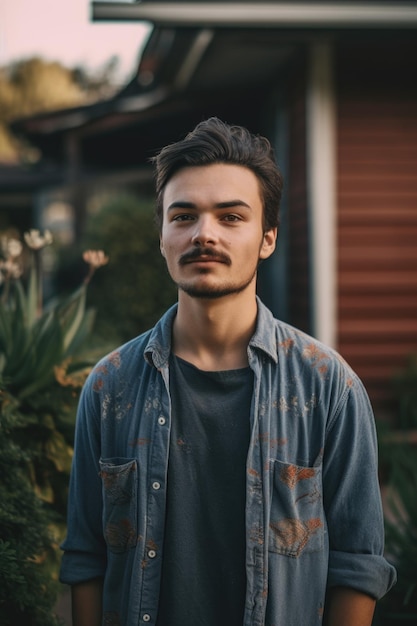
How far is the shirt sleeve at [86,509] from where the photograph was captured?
2074 millimetres

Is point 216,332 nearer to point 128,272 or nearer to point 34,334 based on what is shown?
point 34,334

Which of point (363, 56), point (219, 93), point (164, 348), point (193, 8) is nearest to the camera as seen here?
point (164, 348)

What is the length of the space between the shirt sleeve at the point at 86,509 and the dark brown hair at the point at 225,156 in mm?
590

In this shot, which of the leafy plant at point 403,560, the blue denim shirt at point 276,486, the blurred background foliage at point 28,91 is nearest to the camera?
the blue denim shirt at point 276,486

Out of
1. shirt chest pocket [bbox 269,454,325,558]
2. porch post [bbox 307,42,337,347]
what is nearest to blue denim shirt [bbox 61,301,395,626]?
shirt chest pocket [bbox 269,454,325,558]

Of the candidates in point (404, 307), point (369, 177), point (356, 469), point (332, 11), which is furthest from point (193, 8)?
point (356, 469)

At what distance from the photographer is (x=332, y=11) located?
19.0ft

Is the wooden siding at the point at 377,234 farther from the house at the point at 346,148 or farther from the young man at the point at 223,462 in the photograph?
the young man at the point at 223,462

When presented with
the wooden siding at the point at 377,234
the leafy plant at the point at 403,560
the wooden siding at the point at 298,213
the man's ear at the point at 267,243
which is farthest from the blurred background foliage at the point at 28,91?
the man's ear at the point at 267,243

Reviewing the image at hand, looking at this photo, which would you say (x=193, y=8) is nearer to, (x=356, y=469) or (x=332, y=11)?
(x=332, y=11)

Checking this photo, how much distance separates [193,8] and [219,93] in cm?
356

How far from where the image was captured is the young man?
1925mm

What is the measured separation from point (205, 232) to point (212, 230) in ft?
0.07

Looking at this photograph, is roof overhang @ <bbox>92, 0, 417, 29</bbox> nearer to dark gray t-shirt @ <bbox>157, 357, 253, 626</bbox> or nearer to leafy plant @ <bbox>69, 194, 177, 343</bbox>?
leafy plant @ <bbox>69, 194, 177, 343</bbox>
